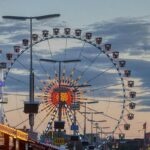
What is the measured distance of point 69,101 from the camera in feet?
298

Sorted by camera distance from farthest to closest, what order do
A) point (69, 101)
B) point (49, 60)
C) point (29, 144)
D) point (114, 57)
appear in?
point (114, 57) < point (69, 101) < point (49, 60) < point (29, 144)

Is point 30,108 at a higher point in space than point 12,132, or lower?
higher

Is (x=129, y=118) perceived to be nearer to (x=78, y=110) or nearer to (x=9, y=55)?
(x=78, y=110)

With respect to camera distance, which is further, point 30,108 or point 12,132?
point 30,108

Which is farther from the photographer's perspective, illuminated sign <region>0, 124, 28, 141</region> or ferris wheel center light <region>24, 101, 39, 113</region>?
ferris wheel center light <region>24, 101, 39, 113</region>

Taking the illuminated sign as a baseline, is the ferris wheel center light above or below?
above

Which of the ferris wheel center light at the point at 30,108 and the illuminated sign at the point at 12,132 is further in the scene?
the ferris wheel center light at the point at 30,108

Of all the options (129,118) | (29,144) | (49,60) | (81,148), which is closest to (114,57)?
(129,118)

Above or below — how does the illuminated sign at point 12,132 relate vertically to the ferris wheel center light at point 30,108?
below

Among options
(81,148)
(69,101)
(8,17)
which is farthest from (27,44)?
(81,148)

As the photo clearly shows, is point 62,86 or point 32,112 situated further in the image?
point 62,86

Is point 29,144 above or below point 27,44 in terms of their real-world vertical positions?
below

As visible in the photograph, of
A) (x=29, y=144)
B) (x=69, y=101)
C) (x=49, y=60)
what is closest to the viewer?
(x=29, y=144)

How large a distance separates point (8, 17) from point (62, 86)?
26.4 meters
